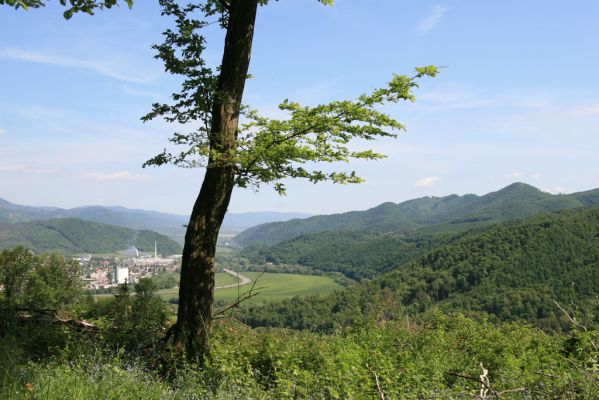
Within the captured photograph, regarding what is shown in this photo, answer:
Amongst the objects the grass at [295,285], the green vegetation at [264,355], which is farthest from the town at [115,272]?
the grass at [295,285]

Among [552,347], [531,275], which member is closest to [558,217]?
[531,275]

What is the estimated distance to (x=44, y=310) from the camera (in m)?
6.96

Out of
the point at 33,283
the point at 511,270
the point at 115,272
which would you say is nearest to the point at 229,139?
the point at 33,283

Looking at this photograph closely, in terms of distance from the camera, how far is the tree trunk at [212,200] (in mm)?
6051

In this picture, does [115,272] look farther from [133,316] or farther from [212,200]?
[212,200]

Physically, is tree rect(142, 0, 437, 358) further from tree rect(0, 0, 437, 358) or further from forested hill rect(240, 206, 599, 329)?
forested hill rect(240, 206, 599, 329)

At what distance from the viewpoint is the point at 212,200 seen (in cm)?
621

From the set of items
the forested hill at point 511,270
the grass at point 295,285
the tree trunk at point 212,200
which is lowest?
the grass at point 295,285

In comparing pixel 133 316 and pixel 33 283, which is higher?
pixel 33 283

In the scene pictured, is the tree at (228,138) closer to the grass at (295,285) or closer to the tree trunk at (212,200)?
the tree trunk at (212,200)

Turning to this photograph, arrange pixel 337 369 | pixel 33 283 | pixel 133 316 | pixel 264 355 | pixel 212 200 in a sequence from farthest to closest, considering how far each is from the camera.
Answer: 1. pixel 33 283
2. pixel 133 316
3. pixel 212 200
4. pixel 264 355
5. pixel 337 369

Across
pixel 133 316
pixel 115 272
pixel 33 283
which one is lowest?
pixel 115 272

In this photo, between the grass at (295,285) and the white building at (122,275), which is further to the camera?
the grass at (295,285)

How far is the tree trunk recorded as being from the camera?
6051mm
